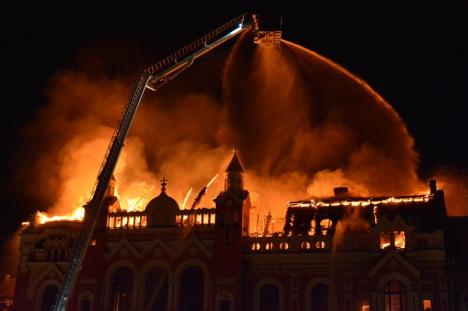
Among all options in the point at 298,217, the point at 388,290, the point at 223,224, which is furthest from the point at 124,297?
the point at 388,290

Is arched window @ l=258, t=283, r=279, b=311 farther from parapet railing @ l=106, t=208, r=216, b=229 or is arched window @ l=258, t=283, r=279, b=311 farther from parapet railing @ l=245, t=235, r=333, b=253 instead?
parapet railing @ l=106, t=208, r=216, b=229

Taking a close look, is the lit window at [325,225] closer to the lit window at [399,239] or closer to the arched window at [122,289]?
the lit window at [399,239]

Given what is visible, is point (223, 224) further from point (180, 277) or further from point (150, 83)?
point (150, 83)

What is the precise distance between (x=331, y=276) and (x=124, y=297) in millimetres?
17266

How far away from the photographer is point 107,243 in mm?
51125

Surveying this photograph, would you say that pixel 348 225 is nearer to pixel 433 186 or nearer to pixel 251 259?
pixel 251 259

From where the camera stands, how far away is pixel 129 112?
43.3 m

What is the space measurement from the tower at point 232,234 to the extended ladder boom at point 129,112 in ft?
33.1

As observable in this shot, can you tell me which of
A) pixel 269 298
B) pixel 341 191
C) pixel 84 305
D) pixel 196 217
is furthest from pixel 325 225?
pixel 84 305

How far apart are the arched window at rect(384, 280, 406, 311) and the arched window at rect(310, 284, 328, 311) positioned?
14.7ft

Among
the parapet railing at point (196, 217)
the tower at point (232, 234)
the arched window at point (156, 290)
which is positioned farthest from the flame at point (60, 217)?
the tower at point (232, 234)

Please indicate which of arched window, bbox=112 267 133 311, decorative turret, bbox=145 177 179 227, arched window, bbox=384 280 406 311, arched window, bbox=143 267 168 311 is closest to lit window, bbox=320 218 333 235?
arched window, bbox=384 280 406 311

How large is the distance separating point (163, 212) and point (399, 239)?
1915 cm

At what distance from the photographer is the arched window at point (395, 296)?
42.6m
